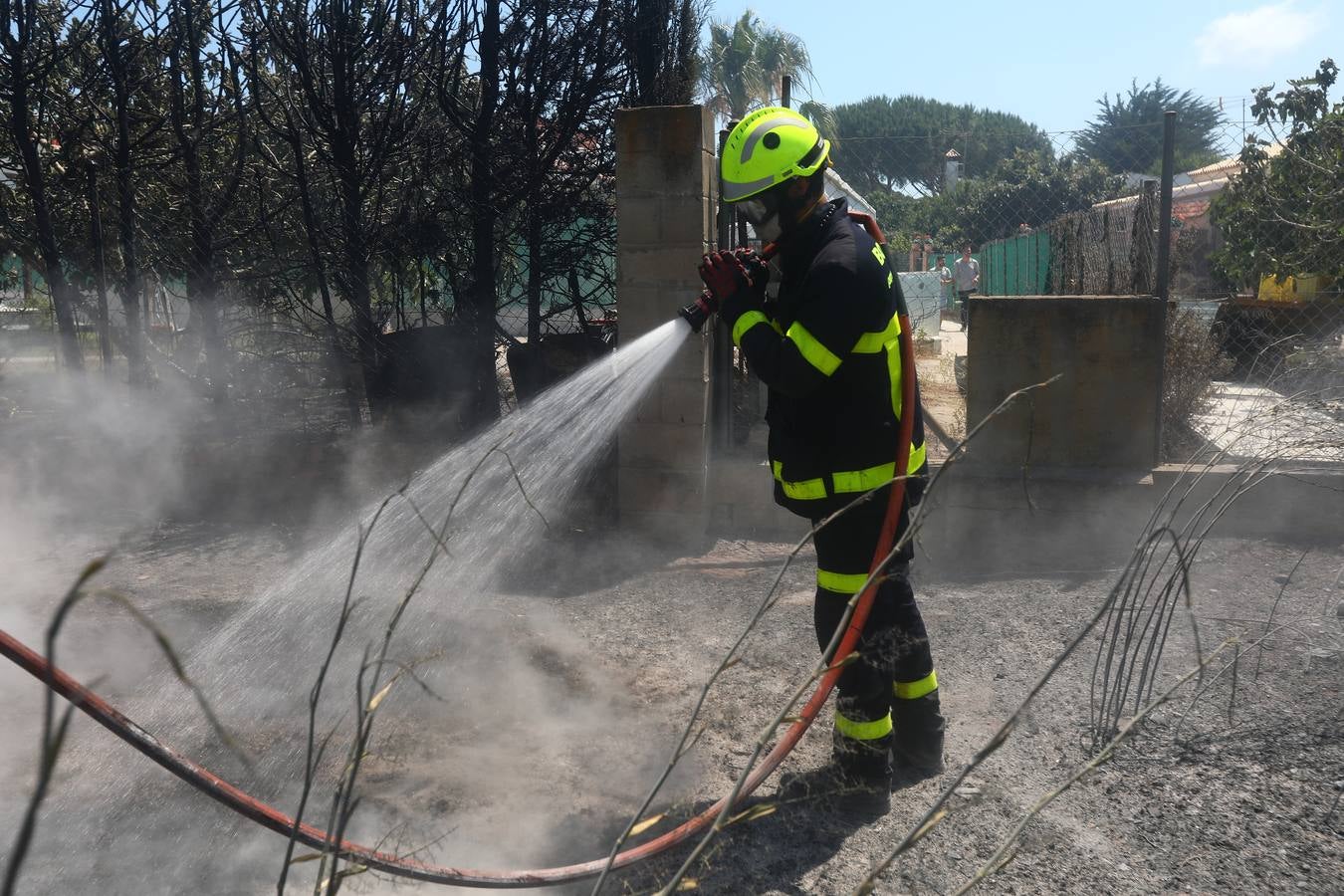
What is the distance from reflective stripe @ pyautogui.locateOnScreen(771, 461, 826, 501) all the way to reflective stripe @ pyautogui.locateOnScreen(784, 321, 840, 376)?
0.38m

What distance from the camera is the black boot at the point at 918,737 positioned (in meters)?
3.17

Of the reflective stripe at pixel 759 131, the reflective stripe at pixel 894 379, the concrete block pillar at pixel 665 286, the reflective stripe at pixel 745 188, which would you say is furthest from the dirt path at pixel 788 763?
the reflective stripe at pixel 759 131

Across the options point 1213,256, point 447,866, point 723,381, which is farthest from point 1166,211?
point 1213,256

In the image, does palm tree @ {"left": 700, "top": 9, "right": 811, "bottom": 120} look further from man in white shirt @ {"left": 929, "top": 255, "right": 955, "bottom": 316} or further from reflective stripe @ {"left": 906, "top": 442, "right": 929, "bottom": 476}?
reflective stripe @ {"left": 906, "top": 442, "right": 929, "bottom": 476}

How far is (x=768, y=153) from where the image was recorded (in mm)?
2984

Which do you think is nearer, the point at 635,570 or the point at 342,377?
the point at 635,570

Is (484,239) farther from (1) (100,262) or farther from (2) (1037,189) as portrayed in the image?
(2) (1037,189)

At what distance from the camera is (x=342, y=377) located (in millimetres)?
6816

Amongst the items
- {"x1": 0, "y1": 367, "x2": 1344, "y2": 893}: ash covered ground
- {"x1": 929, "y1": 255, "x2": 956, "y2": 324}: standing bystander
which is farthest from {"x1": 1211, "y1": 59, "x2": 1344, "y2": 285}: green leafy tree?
{"x1": 929, "y1": 255, "x2": 956, "y2": 324}: standing bystander

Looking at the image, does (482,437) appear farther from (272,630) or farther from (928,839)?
(928,839)

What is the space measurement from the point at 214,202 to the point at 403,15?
1.97 meters

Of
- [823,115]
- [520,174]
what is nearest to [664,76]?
[520,174]

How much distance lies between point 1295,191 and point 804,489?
25.8 ft

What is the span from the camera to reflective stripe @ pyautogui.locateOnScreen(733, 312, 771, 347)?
9.67 ft
